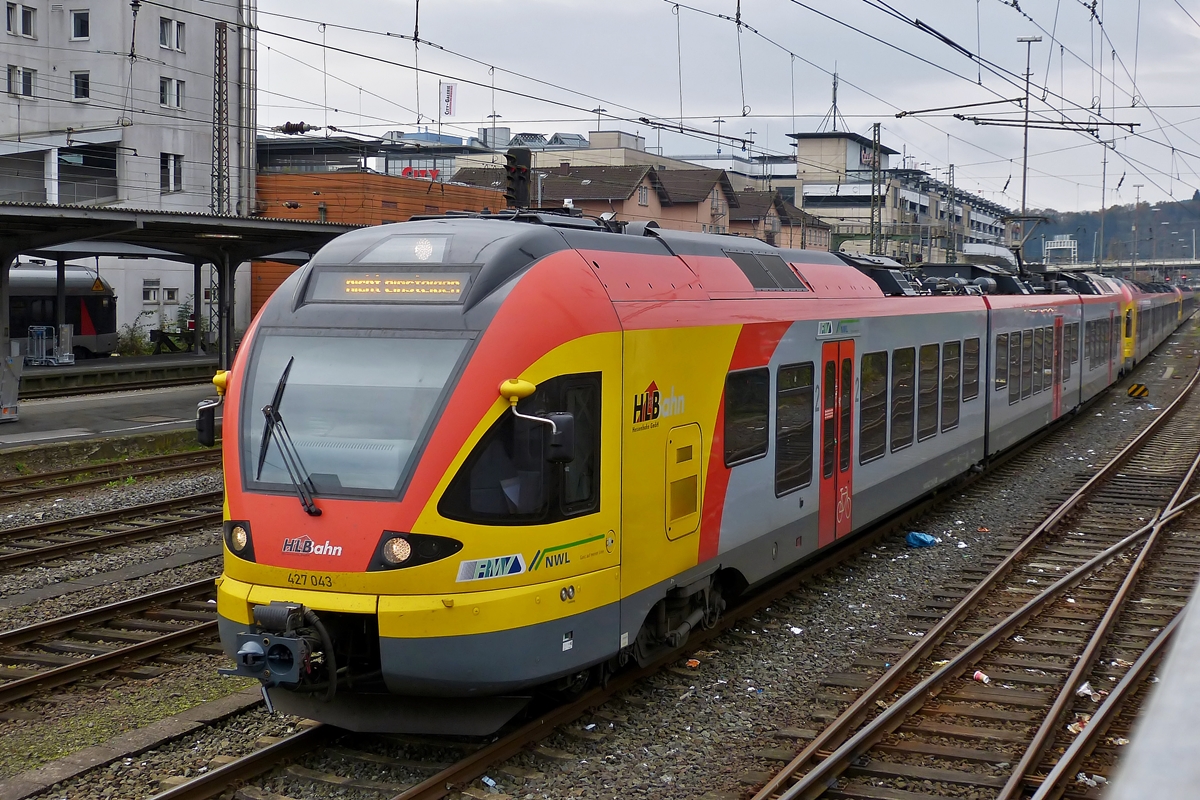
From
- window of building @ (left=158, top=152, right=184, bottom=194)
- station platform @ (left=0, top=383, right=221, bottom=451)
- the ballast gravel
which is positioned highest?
window of building @ (left=158, top=152, right=184, bottom=194)

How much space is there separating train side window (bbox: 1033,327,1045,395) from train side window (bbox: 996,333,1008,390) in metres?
2.55

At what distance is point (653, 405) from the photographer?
7.47 meters

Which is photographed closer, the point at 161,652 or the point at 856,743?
the point at 856,743

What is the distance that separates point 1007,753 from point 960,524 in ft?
24.5

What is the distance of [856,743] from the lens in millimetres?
6926

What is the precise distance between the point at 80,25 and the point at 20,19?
7.14 ft

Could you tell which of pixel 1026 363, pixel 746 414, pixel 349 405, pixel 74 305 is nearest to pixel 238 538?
pixel 349 405

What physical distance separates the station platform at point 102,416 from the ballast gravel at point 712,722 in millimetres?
13209

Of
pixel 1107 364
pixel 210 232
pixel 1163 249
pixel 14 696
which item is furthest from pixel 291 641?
pixel 1163 249

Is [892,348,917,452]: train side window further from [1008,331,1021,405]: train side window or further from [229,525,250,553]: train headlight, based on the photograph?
[229,525,250,553]: train headlight

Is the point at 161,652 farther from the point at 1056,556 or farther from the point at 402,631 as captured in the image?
the point at 1056,556

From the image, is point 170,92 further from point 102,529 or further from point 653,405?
point 653,405

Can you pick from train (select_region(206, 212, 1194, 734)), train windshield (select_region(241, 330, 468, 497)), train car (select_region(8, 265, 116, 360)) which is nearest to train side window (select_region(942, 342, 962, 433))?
train (select_region(206, 212, 1194, 734))

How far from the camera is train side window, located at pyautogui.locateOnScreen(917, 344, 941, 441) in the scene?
43.3 ft
